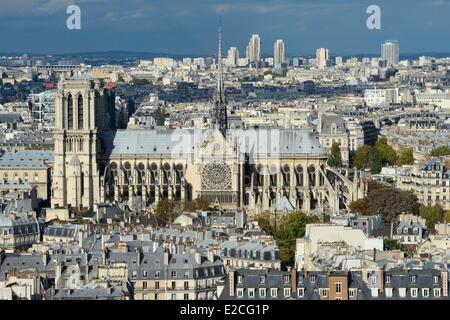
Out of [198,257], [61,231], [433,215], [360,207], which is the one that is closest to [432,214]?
[433,215]

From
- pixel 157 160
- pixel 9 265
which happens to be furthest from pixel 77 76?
pixel 9 265

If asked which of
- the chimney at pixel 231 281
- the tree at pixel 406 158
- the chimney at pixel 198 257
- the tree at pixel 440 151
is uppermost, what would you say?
the tree at pixel 440 151

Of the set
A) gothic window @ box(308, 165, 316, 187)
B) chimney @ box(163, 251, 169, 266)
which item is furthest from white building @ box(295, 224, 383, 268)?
gothic window @ box(308, 165, 316, 187)

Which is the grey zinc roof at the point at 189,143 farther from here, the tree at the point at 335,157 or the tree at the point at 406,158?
the tree at the point at 406,158

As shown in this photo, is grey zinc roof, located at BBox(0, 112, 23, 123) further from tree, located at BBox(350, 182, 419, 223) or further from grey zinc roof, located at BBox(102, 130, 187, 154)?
tree, located at BBox(350, 182, 419, 223)

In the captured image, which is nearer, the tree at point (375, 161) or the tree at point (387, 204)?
the tree at point (387, 204)

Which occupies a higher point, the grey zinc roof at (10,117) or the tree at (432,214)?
the grey zinc roof at (10,117)

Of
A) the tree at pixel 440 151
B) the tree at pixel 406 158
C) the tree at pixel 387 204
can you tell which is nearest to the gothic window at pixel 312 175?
the tree at pixel 387 204
